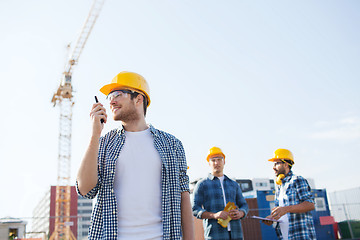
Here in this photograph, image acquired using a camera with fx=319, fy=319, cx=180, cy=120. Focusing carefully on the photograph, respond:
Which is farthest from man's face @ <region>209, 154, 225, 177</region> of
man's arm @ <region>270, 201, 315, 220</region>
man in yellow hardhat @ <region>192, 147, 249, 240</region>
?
man's arm @ <region>270, 201, 315, 220</region>

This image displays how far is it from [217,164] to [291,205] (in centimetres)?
141

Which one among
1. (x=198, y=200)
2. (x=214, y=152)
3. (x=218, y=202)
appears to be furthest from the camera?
(x=214, y=152)

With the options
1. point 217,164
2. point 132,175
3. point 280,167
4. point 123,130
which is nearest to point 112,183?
point 132,175

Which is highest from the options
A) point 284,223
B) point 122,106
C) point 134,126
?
point 122,106

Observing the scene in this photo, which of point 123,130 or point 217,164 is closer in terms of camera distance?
point 123,130

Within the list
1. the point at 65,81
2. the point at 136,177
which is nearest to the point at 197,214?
the point at 136,177

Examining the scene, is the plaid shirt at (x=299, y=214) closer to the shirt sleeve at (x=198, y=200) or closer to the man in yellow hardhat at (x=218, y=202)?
the man in yellow hardhat at (x=218, y=202)

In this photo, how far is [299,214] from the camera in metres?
4.70

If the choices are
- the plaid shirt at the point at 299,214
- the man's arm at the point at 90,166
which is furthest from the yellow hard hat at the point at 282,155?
the man's arm at the point at 90,166

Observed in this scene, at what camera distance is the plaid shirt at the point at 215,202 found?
495cm

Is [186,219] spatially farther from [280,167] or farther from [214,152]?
[214,152]

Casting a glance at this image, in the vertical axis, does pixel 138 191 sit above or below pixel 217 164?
below

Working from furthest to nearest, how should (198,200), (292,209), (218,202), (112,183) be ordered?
(198,200) → (218,202) → (292,209) → (112,183)

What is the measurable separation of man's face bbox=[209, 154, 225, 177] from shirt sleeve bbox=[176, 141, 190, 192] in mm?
3101
